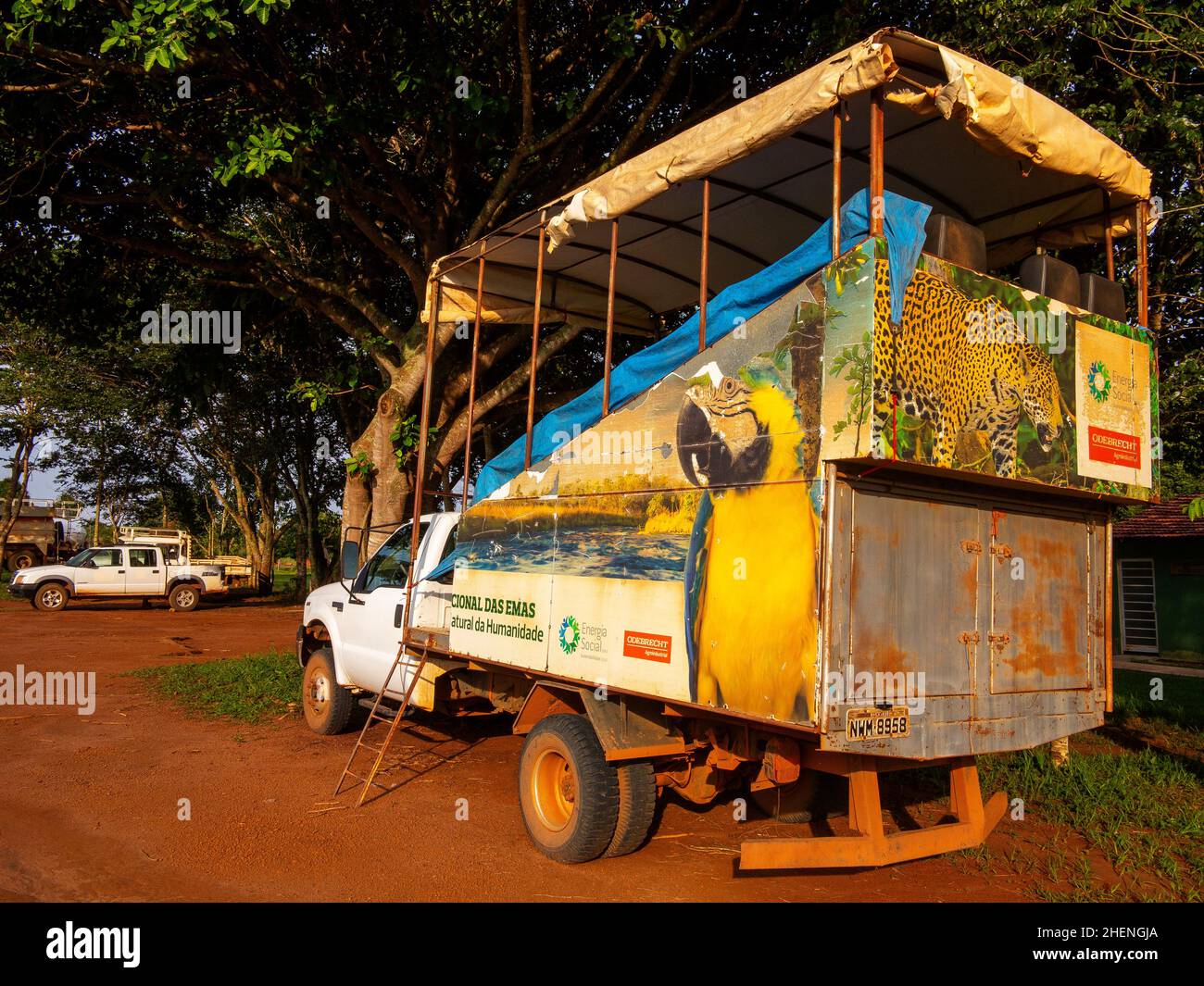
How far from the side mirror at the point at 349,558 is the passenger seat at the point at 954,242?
504 cm

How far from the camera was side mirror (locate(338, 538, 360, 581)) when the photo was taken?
7.62 m

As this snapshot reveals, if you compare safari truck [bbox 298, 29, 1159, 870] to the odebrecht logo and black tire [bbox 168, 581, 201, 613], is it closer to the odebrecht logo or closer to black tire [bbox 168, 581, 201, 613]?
the odebrecht logo

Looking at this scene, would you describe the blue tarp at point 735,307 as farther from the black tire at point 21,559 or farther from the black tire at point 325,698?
the black tire at point 21,559

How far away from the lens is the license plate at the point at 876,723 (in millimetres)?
3947

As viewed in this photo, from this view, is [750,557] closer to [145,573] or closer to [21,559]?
[145,573]

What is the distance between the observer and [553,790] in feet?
18.7

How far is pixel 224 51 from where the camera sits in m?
10.3

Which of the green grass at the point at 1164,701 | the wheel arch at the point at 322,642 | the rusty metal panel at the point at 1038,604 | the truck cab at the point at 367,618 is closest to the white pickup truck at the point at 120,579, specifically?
the wheel arch at the point at 322,642

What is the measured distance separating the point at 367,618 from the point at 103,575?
62.1ft

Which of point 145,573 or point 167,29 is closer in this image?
point 167,29

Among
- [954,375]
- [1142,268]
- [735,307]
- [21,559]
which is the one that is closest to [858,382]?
[954,375]

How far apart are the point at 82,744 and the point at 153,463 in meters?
27.5

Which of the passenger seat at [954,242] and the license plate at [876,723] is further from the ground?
the passenger seat at [954,242]

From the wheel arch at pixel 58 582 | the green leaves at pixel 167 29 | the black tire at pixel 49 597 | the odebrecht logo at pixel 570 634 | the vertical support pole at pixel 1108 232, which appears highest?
the green leaves at pixel 167 29
